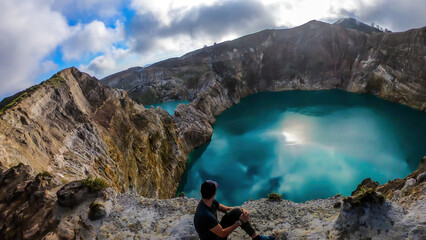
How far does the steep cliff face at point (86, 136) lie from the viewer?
1445cm

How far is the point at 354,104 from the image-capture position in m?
64.4

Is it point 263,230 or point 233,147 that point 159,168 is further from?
point 263,230

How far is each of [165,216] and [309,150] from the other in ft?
112

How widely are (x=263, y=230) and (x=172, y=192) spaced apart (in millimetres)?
24219

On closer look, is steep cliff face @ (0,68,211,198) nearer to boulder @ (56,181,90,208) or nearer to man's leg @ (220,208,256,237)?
boulder @ (56,181,90,208)

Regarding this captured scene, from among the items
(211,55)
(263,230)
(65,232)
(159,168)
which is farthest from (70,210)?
(211,55)

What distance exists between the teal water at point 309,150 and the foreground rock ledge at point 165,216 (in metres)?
18.5

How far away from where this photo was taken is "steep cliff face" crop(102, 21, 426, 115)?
70.5 m

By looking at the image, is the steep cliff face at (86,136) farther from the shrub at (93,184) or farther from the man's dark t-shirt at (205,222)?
the man's dark t-shirt at (205,222)

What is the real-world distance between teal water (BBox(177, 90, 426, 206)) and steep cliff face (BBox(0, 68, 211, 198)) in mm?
8136

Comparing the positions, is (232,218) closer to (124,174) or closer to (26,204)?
(26,204)

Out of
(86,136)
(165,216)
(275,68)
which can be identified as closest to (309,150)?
(86,136)

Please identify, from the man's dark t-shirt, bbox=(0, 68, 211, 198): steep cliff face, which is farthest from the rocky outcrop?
the man's dark t-shirt

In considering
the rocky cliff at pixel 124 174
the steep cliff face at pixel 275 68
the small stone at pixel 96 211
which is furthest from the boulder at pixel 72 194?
the steep cliff face at pixel 275 68
